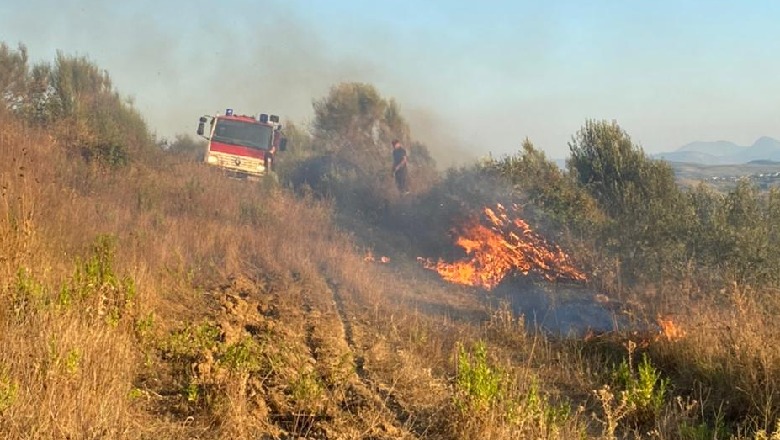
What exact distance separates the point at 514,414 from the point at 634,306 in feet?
17.5

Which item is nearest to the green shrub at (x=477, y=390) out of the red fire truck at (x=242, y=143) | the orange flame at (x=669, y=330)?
the orange flame at (x=669, y=330)

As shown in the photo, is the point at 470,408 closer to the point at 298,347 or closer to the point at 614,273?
the point at 298,347

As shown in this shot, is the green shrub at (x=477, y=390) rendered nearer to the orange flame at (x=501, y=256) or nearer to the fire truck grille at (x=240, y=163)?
the orange flame at (x=501, y=256)

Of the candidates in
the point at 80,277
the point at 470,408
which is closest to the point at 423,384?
the point at 470,408

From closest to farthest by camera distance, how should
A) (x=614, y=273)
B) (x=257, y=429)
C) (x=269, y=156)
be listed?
(x=257, y=429), (x=614, y=273), (x=269, y=156)

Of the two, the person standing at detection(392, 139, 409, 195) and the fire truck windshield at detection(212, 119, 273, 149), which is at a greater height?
the fire truck windshield at detection(212, 119, 273, 149)

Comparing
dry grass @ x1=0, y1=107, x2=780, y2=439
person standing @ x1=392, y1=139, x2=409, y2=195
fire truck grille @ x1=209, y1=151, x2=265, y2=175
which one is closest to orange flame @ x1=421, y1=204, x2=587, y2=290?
dry grass @ x1=0, y1=107, x2=780, y2=439

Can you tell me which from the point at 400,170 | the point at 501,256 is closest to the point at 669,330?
the point at 501,256

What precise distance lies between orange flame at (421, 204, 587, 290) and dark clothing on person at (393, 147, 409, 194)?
5420mm

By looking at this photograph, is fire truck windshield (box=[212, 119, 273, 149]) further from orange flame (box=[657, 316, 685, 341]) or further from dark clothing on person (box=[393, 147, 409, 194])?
orange flame (box=[657, 316, 685, 341])

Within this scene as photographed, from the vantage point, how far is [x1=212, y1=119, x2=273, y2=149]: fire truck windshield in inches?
739

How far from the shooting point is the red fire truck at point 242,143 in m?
18.4

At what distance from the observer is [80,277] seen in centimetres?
432

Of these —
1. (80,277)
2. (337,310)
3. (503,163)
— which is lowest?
(337,310)
